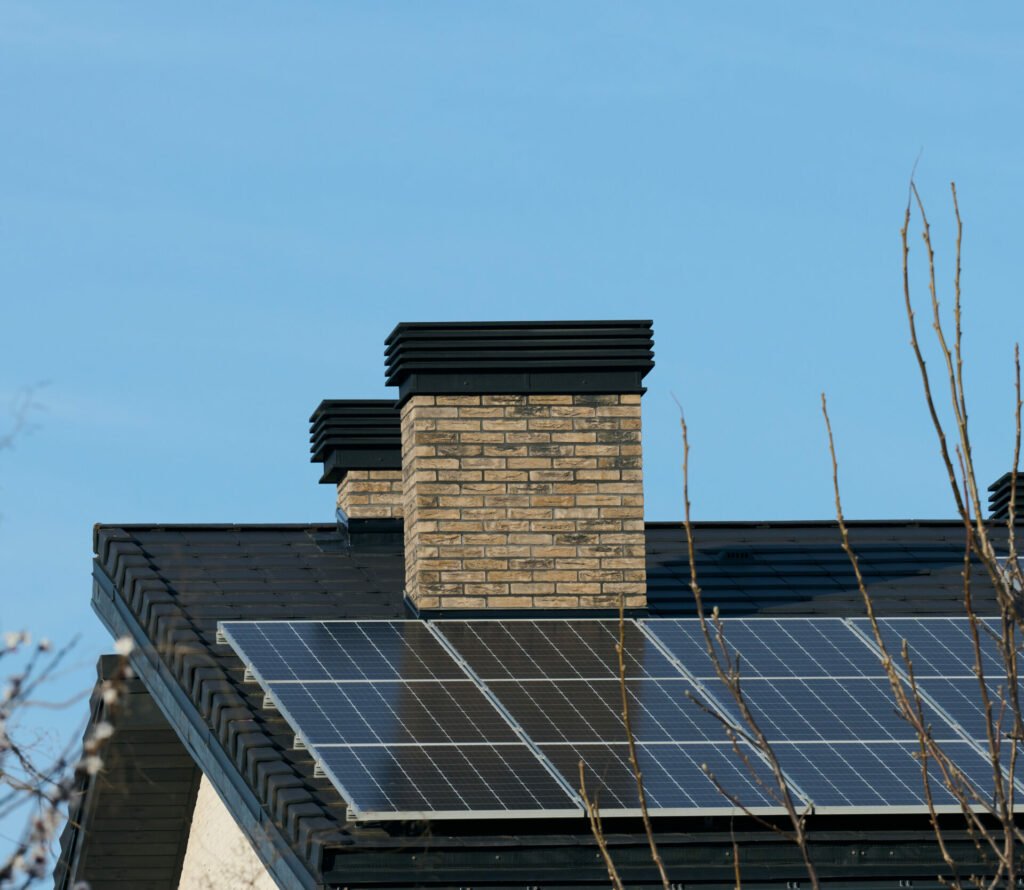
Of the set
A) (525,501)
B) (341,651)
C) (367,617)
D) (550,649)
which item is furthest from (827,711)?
(367,617)

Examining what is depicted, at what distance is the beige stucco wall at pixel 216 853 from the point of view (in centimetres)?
1656

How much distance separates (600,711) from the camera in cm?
1446

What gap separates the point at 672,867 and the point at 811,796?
99cm

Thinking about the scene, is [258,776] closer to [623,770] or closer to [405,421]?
[623,770]

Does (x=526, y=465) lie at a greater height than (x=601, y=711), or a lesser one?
greater

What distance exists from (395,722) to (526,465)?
12.3 ft

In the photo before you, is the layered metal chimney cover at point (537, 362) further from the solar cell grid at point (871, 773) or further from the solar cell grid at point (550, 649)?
the solar cell grid at point (871, 773)

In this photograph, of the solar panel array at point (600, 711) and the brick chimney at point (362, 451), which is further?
the brick chimney at point (362, 451)

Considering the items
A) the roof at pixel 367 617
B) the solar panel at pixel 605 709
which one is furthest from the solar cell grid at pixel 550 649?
the roof at pixel 367 617

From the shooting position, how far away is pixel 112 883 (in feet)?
67.9

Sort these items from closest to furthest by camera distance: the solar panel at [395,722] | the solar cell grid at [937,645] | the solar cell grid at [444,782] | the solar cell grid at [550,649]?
1. the solar cell grid at [444,782]
2. the solar panel at [395,722]
3. the solar cell grid at [550,649]
4. the solar cell grid at [937,645]

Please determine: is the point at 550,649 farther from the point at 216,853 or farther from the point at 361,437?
the point at 361,437

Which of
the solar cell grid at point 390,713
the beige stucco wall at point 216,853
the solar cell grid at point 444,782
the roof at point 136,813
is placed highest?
the roof at point 136,813

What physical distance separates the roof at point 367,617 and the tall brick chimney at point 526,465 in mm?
632
